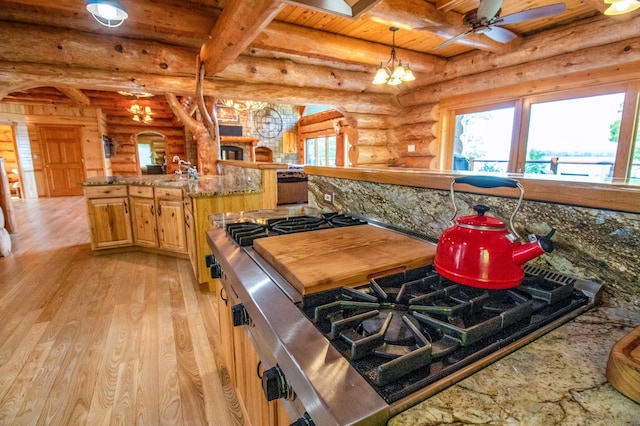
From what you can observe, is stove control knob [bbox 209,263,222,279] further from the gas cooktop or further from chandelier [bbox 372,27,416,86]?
chandelier [bbox 372,27,416,86]

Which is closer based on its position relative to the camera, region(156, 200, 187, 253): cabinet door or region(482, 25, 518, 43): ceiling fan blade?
region(482, 25, 518, 43): ceiling fan blade

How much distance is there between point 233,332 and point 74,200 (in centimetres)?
911

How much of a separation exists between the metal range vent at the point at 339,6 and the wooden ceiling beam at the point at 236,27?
18cm

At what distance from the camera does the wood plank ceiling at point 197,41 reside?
296cm

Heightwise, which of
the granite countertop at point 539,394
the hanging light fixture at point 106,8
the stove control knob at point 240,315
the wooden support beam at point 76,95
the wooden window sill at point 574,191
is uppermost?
the wooden support beam at point 76,95

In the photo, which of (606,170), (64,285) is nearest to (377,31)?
(606,170)

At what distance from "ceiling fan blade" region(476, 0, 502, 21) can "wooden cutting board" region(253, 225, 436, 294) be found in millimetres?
2090

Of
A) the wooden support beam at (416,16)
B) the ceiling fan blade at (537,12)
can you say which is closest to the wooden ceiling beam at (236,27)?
the wooden support beam at (416,16)

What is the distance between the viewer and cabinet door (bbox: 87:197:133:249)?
3689 millimetres

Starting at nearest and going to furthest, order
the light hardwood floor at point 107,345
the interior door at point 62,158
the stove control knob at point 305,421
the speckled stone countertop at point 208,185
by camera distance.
→ 1. the stove control knob at point 305,421
2. the light hardwood floor at point 107,345
3. the speckled stone countertop at point 208,185
4. the interior door at point 62,158

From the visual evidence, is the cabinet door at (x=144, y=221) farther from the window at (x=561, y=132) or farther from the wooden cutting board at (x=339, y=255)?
the window at (x=561, y=132)

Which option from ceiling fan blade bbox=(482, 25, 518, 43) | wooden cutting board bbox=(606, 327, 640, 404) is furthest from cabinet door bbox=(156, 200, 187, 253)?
ceiling fan blade bbox=(482, 25, 518, 43)

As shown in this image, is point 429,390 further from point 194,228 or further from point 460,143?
point 460,143

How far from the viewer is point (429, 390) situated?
0.45 m
